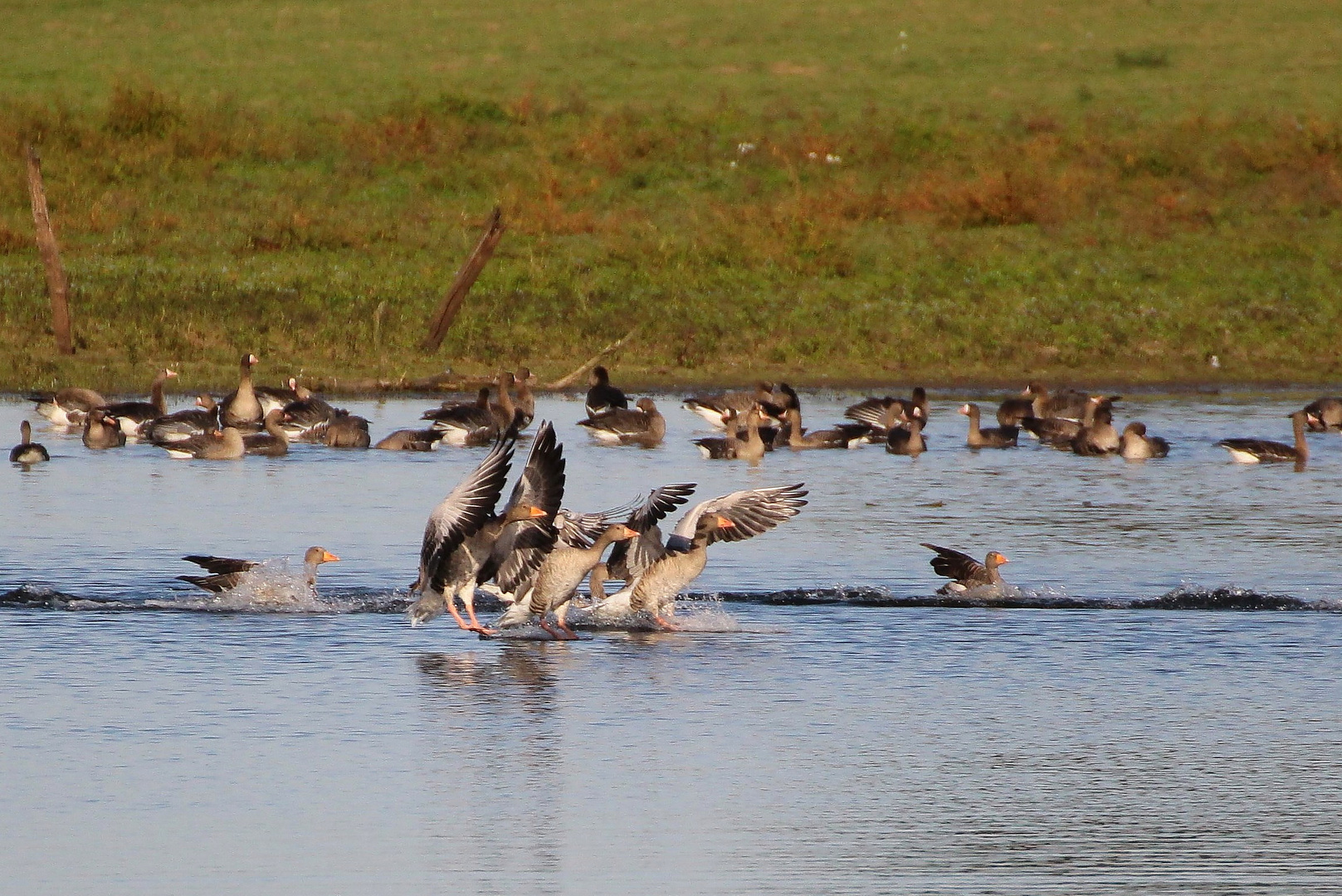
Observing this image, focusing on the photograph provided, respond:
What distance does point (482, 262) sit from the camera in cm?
2541

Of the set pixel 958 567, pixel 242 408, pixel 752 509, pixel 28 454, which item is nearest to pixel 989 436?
pixel 242 408

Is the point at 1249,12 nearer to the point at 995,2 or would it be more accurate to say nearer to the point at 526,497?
the point at 995,2

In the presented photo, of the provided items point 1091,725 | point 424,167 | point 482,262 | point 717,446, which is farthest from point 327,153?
point 1091,725

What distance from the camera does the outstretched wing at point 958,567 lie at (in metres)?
12.4

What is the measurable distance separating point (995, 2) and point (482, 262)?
31.1 m

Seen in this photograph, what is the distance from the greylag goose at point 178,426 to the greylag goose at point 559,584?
9.04 m

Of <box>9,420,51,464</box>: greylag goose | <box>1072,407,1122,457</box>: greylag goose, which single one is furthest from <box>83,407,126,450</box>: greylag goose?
<box>1072,407,1122,457</box>: greylag goose

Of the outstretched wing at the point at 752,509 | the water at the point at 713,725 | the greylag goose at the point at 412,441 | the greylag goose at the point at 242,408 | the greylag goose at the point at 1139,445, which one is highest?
the greylag goose at the point at 242,408

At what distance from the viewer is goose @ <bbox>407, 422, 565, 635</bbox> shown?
10805 mm

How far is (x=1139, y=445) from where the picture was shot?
19.9 metres

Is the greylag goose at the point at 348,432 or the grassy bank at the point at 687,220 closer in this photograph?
the greylag goose at the point at 348,432

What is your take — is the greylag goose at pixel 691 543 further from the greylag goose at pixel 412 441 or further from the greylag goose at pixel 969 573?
the greylag goose at pixel 412 441

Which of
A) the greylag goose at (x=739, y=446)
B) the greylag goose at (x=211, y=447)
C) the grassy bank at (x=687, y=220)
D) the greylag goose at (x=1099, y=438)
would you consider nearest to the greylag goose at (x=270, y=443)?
the greylag goose at (x=211, y=447)

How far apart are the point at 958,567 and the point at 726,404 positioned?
9.85 meters
